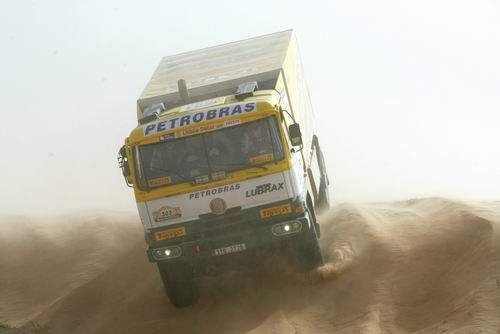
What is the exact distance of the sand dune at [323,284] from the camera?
8.23 meters

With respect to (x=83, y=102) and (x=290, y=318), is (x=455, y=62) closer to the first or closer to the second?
(x=83, y=102)

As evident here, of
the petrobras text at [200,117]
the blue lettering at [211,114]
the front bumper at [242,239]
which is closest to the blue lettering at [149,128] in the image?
the petrobras text at [200,117]

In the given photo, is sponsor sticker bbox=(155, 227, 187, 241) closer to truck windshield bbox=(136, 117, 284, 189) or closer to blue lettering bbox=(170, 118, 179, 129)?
truck windshield bbox=(136, 117, 284, 189)

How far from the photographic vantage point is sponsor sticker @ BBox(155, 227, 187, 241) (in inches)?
356

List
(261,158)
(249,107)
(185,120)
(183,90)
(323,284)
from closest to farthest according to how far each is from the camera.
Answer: (261,158), (249,107), (185,120), (323,284), (183,90)

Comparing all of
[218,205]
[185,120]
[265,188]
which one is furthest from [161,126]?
[265,188]

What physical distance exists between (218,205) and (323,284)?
171cm

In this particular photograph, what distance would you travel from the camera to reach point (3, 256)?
13.8 meters

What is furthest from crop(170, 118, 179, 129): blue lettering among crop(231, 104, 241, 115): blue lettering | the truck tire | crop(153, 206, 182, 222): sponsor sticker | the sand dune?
the sand dune

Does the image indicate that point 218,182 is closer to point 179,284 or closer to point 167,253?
point 167,253

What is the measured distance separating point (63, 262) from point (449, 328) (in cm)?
767

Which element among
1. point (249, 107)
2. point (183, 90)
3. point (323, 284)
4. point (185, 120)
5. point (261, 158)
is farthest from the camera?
point (183, 90)

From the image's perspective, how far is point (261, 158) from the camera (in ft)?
29.3

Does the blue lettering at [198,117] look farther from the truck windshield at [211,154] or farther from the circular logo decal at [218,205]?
the circular logo decal at [218,205]
